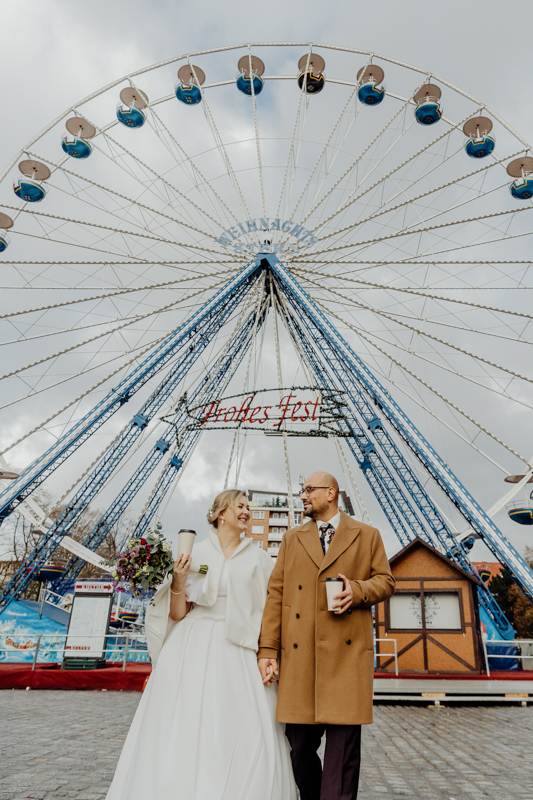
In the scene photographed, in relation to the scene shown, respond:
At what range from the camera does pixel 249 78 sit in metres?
19.3

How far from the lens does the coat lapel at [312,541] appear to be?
10.2 feet

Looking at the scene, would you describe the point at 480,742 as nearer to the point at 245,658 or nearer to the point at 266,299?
the point at 245,658

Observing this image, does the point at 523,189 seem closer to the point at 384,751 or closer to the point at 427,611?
the point at 427,611

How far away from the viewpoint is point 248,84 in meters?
19.4

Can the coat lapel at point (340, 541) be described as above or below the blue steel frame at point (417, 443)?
below

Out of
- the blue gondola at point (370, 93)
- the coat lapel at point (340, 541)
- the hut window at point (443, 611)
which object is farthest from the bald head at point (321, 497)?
the blue gondola at point (370, 93)

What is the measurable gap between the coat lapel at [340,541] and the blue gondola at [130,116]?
19160 millimetres

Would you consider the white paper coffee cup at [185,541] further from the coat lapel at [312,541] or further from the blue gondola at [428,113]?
the blue gondola at [428,113]

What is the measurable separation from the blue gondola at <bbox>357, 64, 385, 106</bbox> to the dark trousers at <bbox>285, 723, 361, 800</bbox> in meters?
19.9

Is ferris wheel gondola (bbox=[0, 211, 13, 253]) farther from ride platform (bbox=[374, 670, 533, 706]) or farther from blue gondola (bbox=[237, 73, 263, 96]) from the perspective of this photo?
ride platform (bbox=[374, 670, 533, 706])

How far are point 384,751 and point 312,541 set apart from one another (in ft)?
12.7

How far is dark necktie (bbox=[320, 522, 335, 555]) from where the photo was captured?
10.5 ft

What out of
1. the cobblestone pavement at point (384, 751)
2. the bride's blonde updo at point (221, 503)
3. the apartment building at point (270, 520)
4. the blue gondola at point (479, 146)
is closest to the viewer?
the bride's blonde updo at point (221, 503)

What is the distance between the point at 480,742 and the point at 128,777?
5.16 meters
